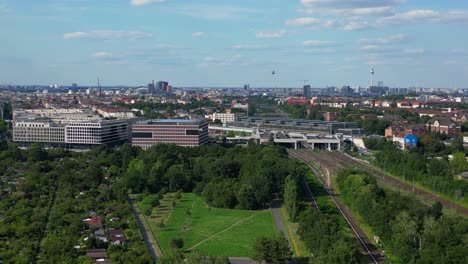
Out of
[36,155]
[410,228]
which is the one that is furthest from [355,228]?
[36,155]

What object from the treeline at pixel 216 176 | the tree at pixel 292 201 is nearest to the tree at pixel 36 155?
the treeline at pixel 216 176

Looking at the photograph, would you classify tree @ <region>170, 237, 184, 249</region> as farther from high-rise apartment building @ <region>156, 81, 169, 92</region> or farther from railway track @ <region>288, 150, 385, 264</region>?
high-rise apartment building @ <region>156, 81, 169, 92</region>

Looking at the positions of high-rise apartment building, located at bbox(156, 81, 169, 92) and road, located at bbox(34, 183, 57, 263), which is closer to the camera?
road, located at bbox(34, 183, 57, 263)

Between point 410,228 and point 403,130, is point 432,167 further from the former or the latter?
point 403,130

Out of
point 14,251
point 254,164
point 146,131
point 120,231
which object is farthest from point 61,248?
point 146,131

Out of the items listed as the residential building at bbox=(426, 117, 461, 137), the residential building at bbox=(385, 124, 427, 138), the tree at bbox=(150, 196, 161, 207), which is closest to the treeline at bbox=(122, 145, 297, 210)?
the tree at bbox=(150, 196, 161, 207)
